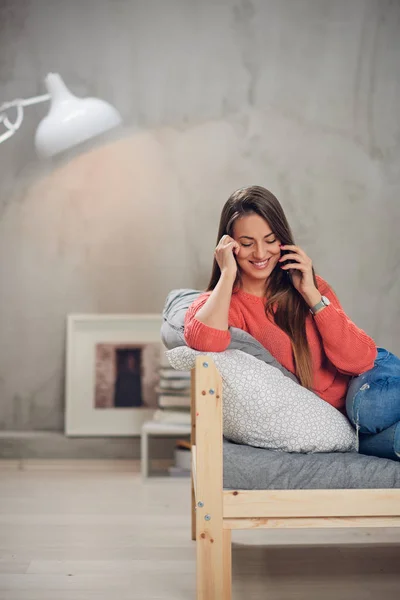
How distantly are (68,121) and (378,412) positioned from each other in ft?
6.10

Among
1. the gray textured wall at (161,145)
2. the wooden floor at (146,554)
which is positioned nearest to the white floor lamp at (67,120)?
the gray textured wall at (161,145)

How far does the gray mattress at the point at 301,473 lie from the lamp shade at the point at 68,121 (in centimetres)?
177

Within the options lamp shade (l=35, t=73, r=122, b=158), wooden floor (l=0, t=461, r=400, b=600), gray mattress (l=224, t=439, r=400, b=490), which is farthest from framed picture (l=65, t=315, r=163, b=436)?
gray mattress (l=224, t=439, r=400, b=490)

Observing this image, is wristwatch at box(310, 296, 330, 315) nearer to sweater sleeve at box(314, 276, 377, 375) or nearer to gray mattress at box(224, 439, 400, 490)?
sweater sleeve at box(314, 276, 377, 375)

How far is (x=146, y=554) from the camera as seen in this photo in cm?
A: 222

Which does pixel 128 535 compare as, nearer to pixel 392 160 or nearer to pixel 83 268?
pixel 83 268

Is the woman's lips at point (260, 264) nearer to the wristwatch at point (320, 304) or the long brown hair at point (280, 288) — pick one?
the long brown hair at point (280, 288)

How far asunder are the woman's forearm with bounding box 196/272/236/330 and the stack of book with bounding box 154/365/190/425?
56.5 inches

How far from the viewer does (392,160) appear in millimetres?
3717

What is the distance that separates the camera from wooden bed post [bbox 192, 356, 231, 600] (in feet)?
5.47

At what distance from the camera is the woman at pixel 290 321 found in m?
1.92

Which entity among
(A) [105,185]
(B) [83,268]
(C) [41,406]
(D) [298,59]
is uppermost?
(D) [298,59]

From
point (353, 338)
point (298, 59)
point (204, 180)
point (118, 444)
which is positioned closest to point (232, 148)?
point (204, 180)

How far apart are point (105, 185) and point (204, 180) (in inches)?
19.0
